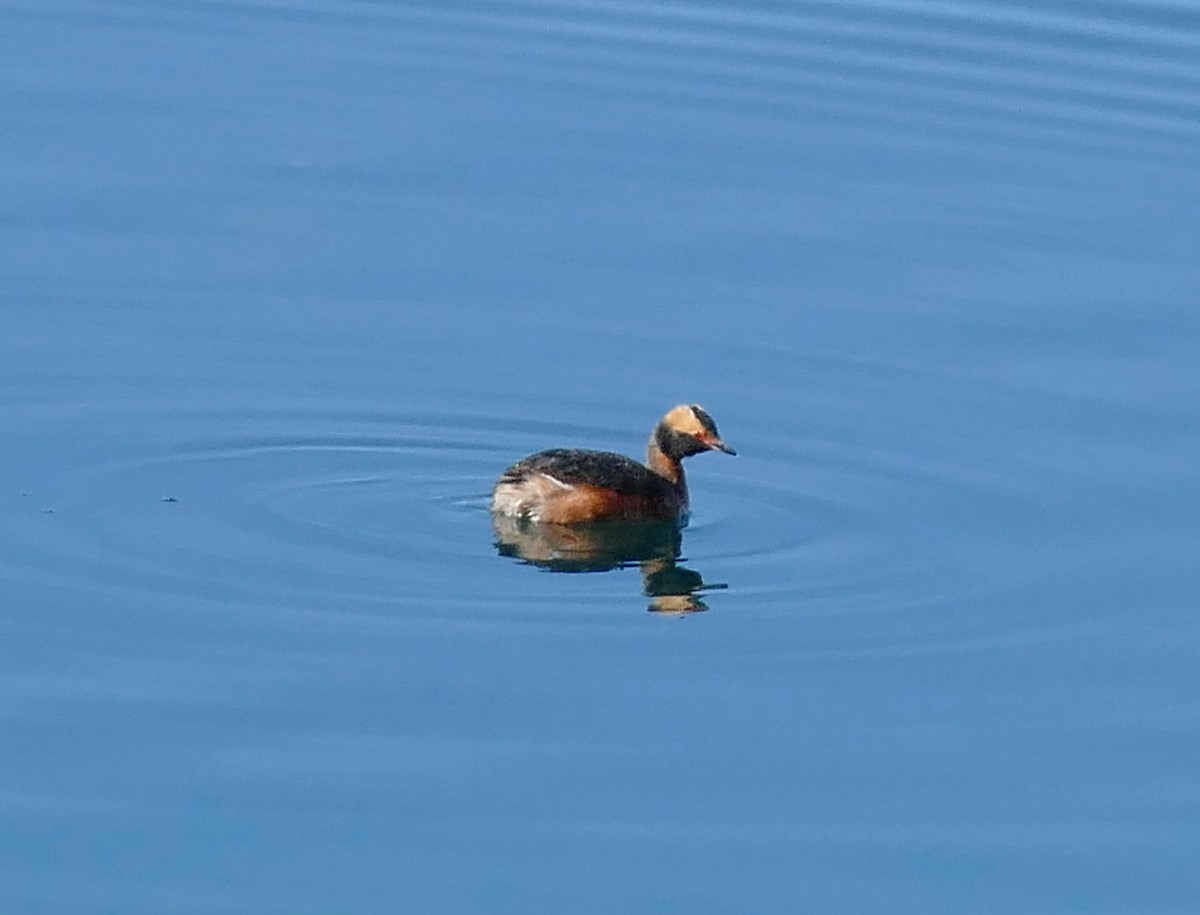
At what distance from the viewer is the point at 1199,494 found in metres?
13.3

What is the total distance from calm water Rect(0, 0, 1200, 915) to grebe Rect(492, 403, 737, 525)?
0.83 feet

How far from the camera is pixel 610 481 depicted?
→ 12.8m

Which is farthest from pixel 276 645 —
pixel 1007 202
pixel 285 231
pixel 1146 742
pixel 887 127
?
pixel 887 127

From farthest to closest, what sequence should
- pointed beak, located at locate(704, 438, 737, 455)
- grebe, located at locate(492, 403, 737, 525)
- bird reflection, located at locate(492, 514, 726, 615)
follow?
pointed beak, located at locate(704, 438, 737, 455)
grebe, located at locate(492, 403, 737, 525)
bird reflection, located at locate(492, 514, 726, 615)

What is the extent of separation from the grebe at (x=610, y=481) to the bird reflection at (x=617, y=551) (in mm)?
53

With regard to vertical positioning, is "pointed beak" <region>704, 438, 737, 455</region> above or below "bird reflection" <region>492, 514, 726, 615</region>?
above

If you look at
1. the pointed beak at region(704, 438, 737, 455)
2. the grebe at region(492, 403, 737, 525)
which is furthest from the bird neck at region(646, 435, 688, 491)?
the pointed beak at region(704, 438, 737, 455)

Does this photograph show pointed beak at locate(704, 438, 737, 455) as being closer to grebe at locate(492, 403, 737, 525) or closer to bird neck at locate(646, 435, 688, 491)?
grebe at locate(492, 403, 737, 525)

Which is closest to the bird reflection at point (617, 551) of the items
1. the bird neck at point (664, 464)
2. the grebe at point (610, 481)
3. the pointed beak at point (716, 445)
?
the grebe at point (610, 481)

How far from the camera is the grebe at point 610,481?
12578 millimetres

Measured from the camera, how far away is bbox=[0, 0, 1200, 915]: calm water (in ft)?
31.7

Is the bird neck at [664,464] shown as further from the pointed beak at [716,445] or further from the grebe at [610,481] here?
the pointed beak at [716,445]

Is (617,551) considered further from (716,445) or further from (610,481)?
(716,445)

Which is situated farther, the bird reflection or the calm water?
the bird reflection
